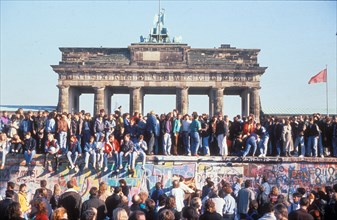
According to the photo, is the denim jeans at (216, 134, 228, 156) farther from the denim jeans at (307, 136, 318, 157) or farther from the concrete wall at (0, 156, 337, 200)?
the denim jeans at (307, 136, 318, 157)

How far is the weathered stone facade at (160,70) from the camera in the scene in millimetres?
48000

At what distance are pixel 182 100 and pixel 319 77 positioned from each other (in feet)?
49.8

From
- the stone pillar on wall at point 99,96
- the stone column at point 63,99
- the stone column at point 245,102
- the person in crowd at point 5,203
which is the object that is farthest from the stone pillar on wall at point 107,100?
the person in crowd at point 5,203

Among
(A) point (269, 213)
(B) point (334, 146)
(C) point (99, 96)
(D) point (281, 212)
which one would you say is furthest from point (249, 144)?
(C) point (99, 96)

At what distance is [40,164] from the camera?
64.4ft

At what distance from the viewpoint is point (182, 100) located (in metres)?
48.1

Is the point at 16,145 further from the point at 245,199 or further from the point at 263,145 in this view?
the point at 245,199

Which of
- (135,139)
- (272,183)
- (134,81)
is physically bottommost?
(272,183)

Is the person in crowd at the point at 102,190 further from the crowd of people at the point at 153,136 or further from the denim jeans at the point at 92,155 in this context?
the denim jeans at the point at 92,155

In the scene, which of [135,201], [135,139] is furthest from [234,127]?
[135,201]

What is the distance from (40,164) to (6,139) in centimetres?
170

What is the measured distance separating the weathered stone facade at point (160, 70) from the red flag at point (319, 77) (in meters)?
11.4

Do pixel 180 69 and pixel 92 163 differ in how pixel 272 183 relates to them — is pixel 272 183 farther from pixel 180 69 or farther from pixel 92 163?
pixel 180 69

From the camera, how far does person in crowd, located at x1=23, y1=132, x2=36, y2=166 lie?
1900cm
